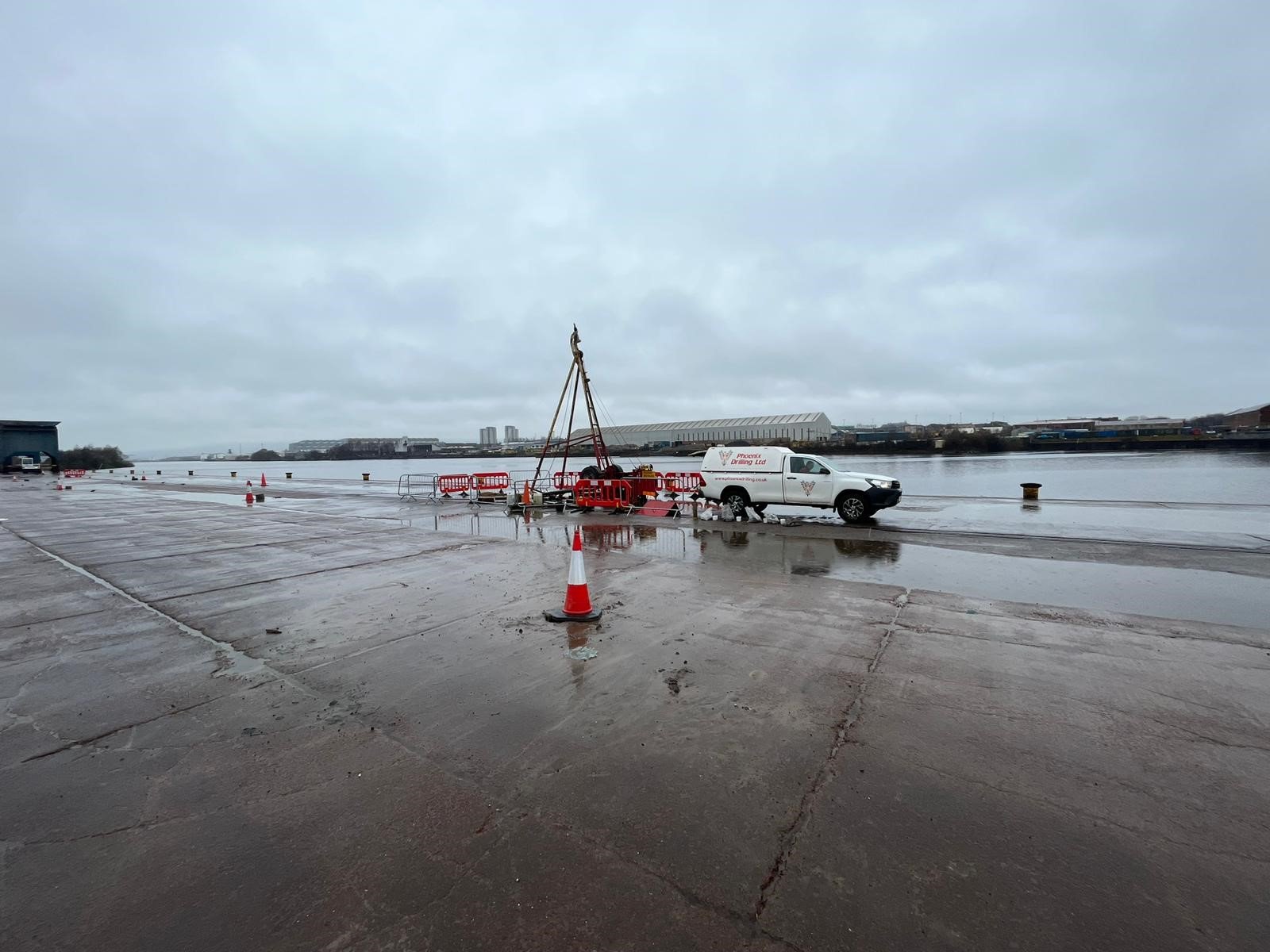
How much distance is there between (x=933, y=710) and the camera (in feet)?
13.1

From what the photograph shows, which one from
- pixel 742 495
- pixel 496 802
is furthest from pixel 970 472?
pixel 496 802

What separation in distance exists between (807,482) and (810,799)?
1177cm

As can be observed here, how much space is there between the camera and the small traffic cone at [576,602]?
6.26 meters

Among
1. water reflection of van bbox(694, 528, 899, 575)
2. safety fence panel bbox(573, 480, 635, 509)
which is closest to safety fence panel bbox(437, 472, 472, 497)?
safety fence panel bbox(573, 480, 635, 509)

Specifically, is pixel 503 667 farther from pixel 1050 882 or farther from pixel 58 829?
pixel 1050 882

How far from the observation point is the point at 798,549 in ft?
35.1

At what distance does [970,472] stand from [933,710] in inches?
1827

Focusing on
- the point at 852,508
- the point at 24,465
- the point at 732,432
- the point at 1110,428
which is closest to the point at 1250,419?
the point at 1110,428

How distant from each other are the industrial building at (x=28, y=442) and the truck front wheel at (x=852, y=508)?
266 ft

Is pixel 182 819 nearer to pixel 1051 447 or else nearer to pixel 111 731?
pixel 111 731

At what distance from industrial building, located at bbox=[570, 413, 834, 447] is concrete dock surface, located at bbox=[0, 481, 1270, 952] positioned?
88.2 metres

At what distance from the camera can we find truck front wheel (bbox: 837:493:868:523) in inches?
534

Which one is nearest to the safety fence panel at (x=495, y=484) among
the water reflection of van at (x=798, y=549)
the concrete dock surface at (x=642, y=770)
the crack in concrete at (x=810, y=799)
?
the water reflection of van at (x=798, y=549)

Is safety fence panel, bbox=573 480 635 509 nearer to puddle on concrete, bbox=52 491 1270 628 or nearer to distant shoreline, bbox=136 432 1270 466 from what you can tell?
puddle on concrete, bbox=52 491 1270 628
